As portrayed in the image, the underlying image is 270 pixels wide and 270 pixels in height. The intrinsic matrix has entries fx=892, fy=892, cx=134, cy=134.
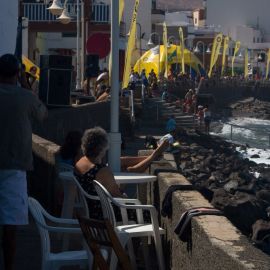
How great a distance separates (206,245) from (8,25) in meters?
8.84

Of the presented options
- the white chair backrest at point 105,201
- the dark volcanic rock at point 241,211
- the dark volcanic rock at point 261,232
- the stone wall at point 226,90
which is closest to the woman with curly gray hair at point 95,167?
the white chair backrest at point 105,201

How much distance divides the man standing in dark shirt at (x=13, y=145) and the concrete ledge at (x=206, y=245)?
1.19 meters

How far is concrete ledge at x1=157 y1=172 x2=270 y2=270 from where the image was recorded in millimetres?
4589

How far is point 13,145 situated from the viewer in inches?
237

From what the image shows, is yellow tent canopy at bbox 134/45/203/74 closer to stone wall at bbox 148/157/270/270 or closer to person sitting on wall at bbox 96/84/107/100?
person sitting on wall at bbox 96/84/107/100

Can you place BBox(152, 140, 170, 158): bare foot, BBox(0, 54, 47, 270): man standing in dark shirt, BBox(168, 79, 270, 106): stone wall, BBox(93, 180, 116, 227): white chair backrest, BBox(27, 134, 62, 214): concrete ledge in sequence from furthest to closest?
BBox(168, 79, 270, 106): stone wall, BBox(27, 134, 62, 214): concrete ledge, BBox(152, 140, 170, 158): bare foot, BBox(93, 180, 116, 227): white chair backrest, BBox(0, 54, 47, 270): man standing in dark shirt

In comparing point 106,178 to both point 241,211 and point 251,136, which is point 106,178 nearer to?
point 241,211

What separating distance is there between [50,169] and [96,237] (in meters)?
4.54

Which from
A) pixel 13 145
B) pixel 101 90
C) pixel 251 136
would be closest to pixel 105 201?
pixel 13 145

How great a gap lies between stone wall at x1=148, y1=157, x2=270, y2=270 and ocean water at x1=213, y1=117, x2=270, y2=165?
3116cm

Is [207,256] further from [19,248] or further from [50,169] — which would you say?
[50,169]

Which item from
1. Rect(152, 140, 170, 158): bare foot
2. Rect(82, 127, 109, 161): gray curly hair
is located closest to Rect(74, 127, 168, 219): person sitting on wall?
Rect(82, 127, 109, 161): gray curly hair

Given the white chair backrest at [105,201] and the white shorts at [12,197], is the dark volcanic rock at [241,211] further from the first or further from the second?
the white shorts at [12,197]

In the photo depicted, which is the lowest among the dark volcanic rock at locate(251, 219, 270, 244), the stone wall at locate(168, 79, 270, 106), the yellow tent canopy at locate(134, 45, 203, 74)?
the dark volcanic rock at locate(251, 219, 270, 244)
